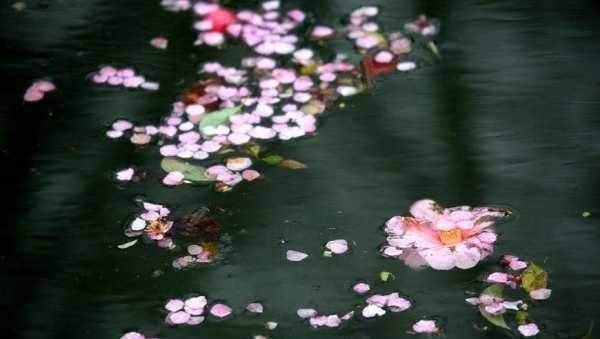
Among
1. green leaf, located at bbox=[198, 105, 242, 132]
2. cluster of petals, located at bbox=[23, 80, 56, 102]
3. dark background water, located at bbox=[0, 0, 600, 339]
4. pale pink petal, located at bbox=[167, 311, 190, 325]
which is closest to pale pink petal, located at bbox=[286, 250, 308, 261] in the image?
dark background water, located at bbox=[0, 0, 600, 339]

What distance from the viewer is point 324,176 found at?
205cm

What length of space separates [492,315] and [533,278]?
0.40 feet

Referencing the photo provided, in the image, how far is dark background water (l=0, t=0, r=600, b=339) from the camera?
1754 millimetres

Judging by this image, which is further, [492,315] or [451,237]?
[451,237]

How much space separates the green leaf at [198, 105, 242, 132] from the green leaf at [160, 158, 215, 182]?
13 cm

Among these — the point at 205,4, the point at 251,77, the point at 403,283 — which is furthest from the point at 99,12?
the point at 403,283

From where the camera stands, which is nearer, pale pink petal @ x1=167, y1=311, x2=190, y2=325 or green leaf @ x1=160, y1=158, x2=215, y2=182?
pale pink petal @ x1=167, y1=311, x2=190, y2=325

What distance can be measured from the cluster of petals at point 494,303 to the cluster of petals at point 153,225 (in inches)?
23.0

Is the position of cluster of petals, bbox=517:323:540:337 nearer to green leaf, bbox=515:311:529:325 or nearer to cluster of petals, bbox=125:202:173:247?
green leaf, bbox=515:311:529:325

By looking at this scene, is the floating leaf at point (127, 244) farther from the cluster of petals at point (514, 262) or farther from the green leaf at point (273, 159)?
the cluster of petals at point (514, 262)

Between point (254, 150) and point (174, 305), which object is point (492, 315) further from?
point (254, 150)

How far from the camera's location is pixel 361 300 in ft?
5.69

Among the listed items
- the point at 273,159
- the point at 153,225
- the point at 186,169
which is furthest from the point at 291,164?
the point at 153,225

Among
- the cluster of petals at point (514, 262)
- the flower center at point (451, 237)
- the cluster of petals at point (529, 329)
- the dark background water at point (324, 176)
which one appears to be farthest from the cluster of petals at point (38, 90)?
the cluster of petals at point (529, 329)
